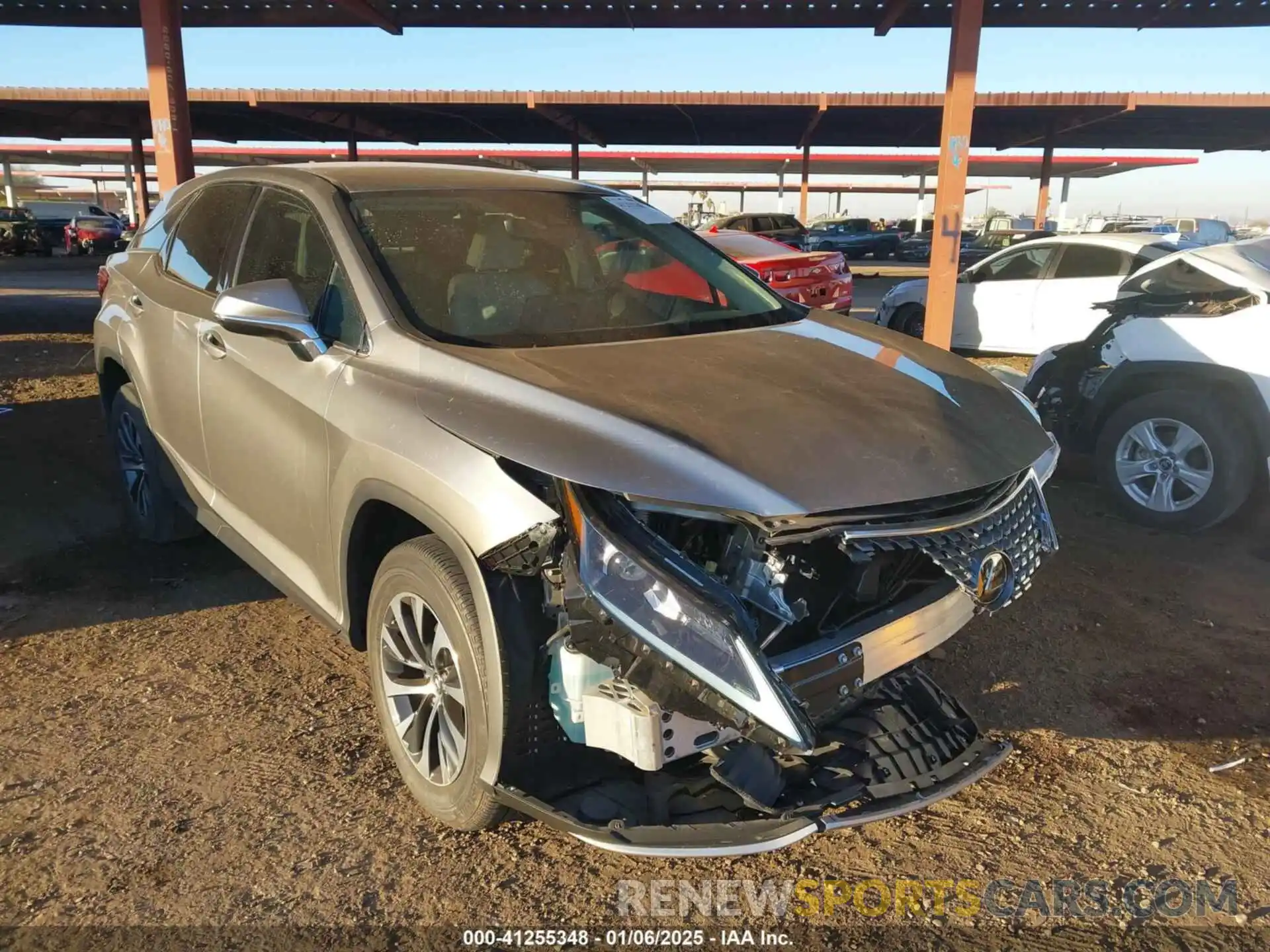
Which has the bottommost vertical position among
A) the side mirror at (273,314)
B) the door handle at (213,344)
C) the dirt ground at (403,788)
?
the dirt ground at (403,788)

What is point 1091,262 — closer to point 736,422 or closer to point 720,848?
point 736,422

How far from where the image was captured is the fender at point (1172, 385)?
504 centimetres

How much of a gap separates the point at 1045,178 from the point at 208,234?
2931cm

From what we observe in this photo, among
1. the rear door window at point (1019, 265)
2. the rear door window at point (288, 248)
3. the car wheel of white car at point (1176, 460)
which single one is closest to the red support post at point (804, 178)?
the rear door window at point (1019, 265)

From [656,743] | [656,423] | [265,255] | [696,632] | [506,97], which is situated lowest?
[656,743]

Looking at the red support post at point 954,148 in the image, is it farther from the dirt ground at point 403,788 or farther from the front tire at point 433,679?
the front tire at point 433,679

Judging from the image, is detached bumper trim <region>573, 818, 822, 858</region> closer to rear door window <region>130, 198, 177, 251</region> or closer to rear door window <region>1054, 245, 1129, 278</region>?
rear door window <region>130, 198, 177, 251</region>

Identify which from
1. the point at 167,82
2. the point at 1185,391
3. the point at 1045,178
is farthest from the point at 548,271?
the point at 1045,178

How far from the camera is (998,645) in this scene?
3971 mm

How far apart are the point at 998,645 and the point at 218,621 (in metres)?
3.32

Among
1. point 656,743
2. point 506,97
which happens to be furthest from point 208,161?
point 656,743

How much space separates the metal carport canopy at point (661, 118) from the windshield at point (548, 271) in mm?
16006

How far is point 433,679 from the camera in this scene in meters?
2.70

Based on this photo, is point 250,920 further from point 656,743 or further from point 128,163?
point 128,163
